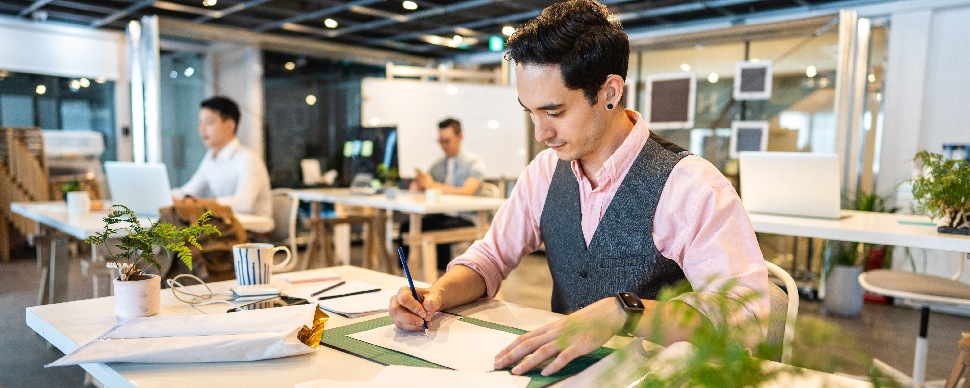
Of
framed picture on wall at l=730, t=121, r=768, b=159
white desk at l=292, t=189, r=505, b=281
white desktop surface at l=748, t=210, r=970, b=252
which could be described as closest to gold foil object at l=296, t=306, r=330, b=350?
white desktop surface at l=748, t=210, r=970, b=252

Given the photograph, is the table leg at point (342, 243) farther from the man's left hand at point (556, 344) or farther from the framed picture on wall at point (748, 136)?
the man's left hand at point (556, 344)

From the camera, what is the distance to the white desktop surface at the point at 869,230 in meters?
2.47

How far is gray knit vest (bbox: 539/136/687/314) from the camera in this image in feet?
4.53

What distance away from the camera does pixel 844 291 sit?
459 centimetres

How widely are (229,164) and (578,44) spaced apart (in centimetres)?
335

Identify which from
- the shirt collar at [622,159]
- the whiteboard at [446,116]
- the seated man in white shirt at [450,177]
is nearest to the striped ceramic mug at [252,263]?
the shirt collar at [622,159]

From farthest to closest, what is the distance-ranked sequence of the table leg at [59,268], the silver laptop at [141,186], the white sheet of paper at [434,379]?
the table leg at [59,268] < the silver laptop at [141,186] < the white sheet of paper at [434,379]

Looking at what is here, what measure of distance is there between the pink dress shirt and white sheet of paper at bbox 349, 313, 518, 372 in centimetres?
34

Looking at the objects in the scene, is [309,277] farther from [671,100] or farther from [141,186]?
[671,100]

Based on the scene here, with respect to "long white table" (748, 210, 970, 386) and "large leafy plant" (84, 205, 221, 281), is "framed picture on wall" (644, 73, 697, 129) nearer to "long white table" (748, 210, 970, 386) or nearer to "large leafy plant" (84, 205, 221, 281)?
"long white table" (748, 210, 970, 386)

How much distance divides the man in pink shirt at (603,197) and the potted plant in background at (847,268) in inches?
152

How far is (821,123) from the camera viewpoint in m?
5.32

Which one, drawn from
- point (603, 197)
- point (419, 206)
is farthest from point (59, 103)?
point (603, 197)

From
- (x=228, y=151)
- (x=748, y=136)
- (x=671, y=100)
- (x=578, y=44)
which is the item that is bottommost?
(x=228, y=151)
